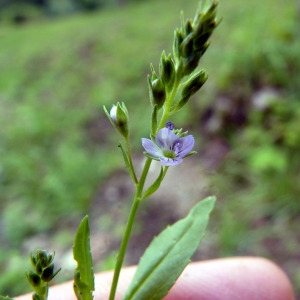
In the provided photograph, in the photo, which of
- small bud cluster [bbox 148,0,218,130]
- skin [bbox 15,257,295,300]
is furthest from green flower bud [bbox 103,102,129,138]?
skin [bbox 15,257,295,300]

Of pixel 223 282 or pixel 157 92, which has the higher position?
pixel 157 92

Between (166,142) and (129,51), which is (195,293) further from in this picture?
(129,51)

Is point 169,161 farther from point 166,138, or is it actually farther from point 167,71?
point 167,71

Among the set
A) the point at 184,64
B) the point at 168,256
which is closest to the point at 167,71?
the point at 184,64

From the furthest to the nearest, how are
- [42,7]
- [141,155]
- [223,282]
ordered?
[42,7] → [141,155] → [223,282]

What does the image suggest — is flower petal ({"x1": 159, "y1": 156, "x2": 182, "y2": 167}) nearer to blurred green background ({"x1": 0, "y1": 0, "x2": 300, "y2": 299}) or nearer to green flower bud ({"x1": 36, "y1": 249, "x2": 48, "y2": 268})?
green flower bud ({"x1": 36, "y1": 249, "x2": 48, "y2": 268})

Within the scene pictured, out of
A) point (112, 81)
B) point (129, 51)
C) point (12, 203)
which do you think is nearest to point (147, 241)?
point (12, 203)

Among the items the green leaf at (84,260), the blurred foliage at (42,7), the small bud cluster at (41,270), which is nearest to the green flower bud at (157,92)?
the green leaf at (84,260)
